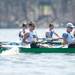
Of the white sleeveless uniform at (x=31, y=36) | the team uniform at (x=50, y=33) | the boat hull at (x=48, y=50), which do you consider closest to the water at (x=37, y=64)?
the boat hull at (x=48, y=50)

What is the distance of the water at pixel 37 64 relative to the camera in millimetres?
18297

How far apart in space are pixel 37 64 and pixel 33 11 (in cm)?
4575

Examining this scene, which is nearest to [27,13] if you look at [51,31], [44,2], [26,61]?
[44,2]

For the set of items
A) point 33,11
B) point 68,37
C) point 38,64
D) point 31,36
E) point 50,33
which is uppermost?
point 33,11

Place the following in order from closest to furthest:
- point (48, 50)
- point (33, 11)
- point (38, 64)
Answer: point (38, 64), point (48, 50), point (33, 11)

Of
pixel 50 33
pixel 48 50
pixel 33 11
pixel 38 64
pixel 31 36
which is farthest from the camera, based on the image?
pixel 33 11

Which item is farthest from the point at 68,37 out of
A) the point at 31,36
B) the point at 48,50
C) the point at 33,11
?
the point at 33,11

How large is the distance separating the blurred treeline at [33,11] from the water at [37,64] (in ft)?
137

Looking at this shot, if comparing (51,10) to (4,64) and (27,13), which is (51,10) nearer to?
(27,13)

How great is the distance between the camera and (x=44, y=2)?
66312 mm

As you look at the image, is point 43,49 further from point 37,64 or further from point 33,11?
point 33,11

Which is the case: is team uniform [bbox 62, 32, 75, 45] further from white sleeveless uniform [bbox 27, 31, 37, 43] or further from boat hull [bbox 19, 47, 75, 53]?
white sleeveless uniform [bbox 27, 31, 37, 43]

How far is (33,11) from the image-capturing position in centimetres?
6600

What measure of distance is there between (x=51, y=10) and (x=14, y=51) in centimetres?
4313
